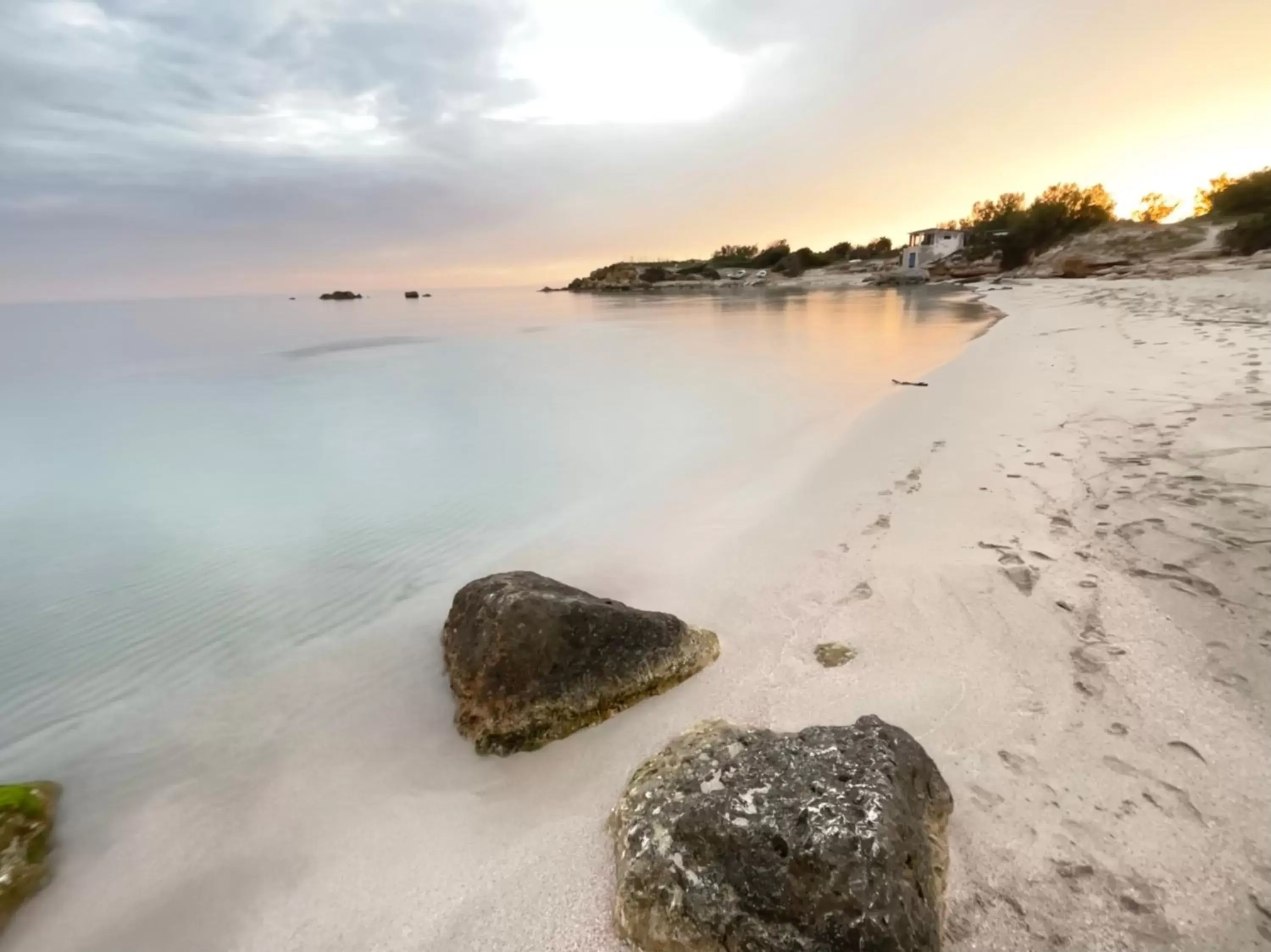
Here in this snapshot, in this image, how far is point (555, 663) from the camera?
11.3ft

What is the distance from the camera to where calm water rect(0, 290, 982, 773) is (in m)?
4.84

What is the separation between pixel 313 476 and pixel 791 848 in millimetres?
9118

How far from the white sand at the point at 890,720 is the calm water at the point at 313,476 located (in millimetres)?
1054

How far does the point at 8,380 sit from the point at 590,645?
28.3m

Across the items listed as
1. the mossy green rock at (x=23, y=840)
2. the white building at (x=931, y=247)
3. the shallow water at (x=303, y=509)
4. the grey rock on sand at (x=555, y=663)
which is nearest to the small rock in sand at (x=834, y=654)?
the grey rock on sand at (x=555, y=663)

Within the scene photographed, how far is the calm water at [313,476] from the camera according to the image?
4.84 metres

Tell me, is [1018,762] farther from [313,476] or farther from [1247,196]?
[1247,196]

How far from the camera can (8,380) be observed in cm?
2064

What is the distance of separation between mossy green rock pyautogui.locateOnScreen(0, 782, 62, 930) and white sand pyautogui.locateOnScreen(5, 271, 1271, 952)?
0.34 ft

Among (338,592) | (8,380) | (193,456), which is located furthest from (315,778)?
(8,380)

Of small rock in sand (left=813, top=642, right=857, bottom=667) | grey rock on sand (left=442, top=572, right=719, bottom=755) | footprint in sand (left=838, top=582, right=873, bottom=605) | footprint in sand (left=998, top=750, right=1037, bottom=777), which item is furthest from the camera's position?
footprint in sand (left=838, top=582, right=873, bottom=605)

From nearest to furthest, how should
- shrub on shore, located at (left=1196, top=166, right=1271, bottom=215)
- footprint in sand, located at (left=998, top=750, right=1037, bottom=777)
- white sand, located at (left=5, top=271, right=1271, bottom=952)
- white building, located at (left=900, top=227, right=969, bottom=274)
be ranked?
white sand, located at (left=5, top=271, right=1271, bottom=952) → footprint in sand, located at (left=998, top=750, right=1037, bottom=777) → shrub on shore, located at (left=1196, top=166, right=1271, bottom=215) → white building, located at (left=900, top=227, right=969, bottom=274)

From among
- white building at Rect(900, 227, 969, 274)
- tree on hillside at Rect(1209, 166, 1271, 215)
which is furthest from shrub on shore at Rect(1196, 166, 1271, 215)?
white building at Rect(900, 227, 969, 274)

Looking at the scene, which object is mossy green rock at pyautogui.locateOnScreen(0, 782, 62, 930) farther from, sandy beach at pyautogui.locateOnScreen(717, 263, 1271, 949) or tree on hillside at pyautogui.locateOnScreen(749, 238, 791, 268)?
tree on hillside at pyautogui.locateOnScreen(749, 238, 791, 268)
